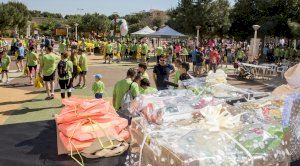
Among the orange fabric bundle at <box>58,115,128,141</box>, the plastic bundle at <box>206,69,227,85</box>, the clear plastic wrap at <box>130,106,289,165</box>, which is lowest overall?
the orange fabric bundle at <box>58,115,128,141</box>

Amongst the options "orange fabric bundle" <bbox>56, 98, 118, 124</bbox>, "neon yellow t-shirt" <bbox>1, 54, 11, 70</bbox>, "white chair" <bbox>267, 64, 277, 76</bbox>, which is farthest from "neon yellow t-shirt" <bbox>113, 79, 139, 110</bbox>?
"white chair" <bbox>267, 64, 277, 76</bbox>

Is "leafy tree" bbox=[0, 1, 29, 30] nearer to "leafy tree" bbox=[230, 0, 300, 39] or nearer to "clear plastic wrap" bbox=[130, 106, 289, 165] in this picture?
"leafy tree" bbox=[230, 0, 300, 39]

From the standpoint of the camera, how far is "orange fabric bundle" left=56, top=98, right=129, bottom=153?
5359 mm

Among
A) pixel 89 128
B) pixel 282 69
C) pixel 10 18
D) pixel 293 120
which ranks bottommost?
pixel 282 69

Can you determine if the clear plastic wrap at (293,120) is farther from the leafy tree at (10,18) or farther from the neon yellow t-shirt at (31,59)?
the leafy tree at (10,18)

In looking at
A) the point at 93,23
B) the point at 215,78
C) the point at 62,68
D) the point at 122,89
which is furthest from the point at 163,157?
the point at 93,23

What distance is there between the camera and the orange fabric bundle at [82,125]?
5.36 m

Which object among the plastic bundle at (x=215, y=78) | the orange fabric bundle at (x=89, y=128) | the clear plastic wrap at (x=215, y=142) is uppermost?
the plastic bundle at (x=215, y=78)

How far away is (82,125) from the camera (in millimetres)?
5379

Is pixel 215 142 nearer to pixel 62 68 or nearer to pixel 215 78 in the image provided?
pixel 215 78

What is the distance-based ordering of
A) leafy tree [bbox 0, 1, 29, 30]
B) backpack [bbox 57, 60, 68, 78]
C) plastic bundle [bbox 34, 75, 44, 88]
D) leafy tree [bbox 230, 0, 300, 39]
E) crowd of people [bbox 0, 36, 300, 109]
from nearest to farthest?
crowd of people [bbox 0, 36, 300, 109]
backpack [bbox 57, 60, 68, 78]
plastic bundle [bbox 34, 75, 44, 88]
leafy tree [bbox 230, 0, 300, 39]
leafy tree [bbox 0, 1, 29, 30]

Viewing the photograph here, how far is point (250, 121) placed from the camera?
135 inches

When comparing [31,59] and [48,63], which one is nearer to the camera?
[48,63]

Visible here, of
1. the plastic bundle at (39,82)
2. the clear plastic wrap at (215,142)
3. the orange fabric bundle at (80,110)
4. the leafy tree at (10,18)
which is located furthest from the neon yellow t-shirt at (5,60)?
the leafy tree at (10,18)
